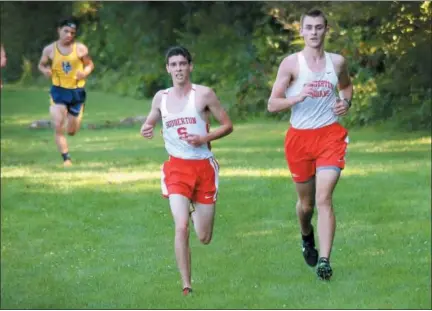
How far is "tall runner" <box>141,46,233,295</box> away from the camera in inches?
285

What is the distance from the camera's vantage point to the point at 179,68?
714 cm

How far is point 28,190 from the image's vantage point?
58.4 ft

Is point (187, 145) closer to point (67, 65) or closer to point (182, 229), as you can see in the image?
point (182, 229)

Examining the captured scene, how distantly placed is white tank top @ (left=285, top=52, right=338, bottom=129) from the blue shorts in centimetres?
1118

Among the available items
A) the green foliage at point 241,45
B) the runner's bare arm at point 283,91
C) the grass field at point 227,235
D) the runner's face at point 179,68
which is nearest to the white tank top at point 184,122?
the runner's face at point 179,68

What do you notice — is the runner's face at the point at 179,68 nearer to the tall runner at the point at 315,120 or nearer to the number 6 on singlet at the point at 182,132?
the number 6 on singlet at the point at 182,132

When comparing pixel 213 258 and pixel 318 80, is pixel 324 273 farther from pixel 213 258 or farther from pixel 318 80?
pixel 213 258

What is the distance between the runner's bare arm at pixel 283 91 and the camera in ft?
24.9

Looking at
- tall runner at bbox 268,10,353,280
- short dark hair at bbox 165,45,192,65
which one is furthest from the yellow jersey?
short dark hair at bbox 165,45,192,65

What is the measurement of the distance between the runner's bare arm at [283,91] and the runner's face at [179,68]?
0.66m

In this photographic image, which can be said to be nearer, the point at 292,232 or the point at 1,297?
the point at 1,297

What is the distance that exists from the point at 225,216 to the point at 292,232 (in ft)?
2.49

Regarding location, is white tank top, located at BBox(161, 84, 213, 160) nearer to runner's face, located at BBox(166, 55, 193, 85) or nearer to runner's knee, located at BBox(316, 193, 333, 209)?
runner's face, located at BBox(166, 55, 193, 85)

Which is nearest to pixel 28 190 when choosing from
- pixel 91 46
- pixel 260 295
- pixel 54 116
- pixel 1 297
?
pixel 54 116
